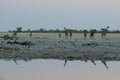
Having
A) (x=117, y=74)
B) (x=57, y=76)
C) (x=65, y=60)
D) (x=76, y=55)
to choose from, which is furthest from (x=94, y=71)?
(x=76, y=55)

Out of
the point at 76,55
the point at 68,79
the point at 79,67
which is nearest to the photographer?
the point at 68,79

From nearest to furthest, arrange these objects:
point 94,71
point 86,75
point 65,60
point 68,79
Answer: point 68,79 < point 86,75 < point 94,71 < point 65,60

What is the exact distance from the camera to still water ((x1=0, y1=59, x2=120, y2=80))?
19.9 metres

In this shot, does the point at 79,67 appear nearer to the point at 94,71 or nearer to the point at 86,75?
the point at 94,71

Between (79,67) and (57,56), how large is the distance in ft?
17.0

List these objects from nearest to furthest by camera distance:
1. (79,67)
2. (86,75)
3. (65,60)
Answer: (86,75) < (79,67) < (65,60)

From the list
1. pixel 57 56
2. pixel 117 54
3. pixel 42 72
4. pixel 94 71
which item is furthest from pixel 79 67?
pixel 117 54

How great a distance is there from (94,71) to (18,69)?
3.74 meters

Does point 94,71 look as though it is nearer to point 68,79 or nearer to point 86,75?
point 86,75

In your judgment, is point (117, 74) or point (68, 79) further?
point (117, 74)

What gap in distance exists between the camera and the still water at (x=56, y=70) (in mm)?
19859

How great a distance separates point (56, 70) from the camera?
23031mm

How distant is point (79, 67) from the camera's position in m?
24.6

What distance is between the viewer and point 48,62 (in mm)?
26719
